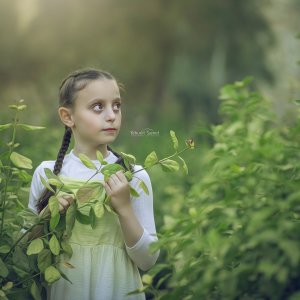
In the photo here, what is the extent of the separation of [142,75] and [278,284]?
565 inches

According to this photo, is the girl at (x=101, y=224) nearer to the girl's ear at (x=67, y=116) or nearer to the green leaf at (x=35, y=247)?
the girl's ear at (x=67, y=116)

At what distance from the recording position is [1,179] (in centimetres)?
274

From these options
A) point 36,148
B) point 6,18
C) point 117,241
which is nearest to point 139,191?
point 117,241

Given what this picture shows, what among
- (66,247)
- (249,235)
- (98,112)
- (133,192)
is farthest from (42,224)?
(249,235)

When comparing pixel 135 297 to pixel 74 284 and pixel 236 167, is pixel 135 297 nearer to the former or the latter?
pixel 74 284

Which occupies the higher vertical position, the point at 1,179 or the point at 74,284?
the point at 1,179

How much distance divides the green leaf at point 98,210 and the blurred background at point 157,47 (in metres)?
9.75

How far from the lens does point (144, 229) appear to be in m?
2.79

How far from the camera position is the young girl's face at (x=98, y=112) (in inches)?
114

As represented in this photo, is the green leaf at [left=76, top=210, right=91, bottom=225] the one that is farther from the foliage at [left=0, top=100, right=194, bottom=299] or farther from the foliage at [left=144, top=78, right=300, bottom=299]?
the foliage at [left=144, top=78, right=300, bottom=299]

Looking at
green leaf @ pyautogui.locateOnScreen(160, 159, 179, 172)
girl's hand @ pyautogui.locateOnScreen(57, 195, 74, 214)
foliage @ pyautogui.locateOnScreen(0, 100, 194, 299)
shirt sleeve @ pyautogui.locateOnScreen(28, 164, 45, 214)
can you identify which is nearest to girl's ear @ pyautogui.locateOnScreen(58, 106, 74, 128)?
shirt sleeve @ pyautogui.locateOnScreen(28, 164, 45, 214)

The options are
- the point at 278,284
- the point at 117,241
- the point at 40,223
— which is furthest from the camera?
the point at 117,241

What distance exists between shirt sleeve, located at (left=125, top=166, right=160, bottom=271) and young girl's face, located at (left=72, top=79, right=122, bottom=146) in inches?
7.9

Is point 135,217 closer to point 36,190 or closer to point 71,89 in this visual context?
point 36,190
